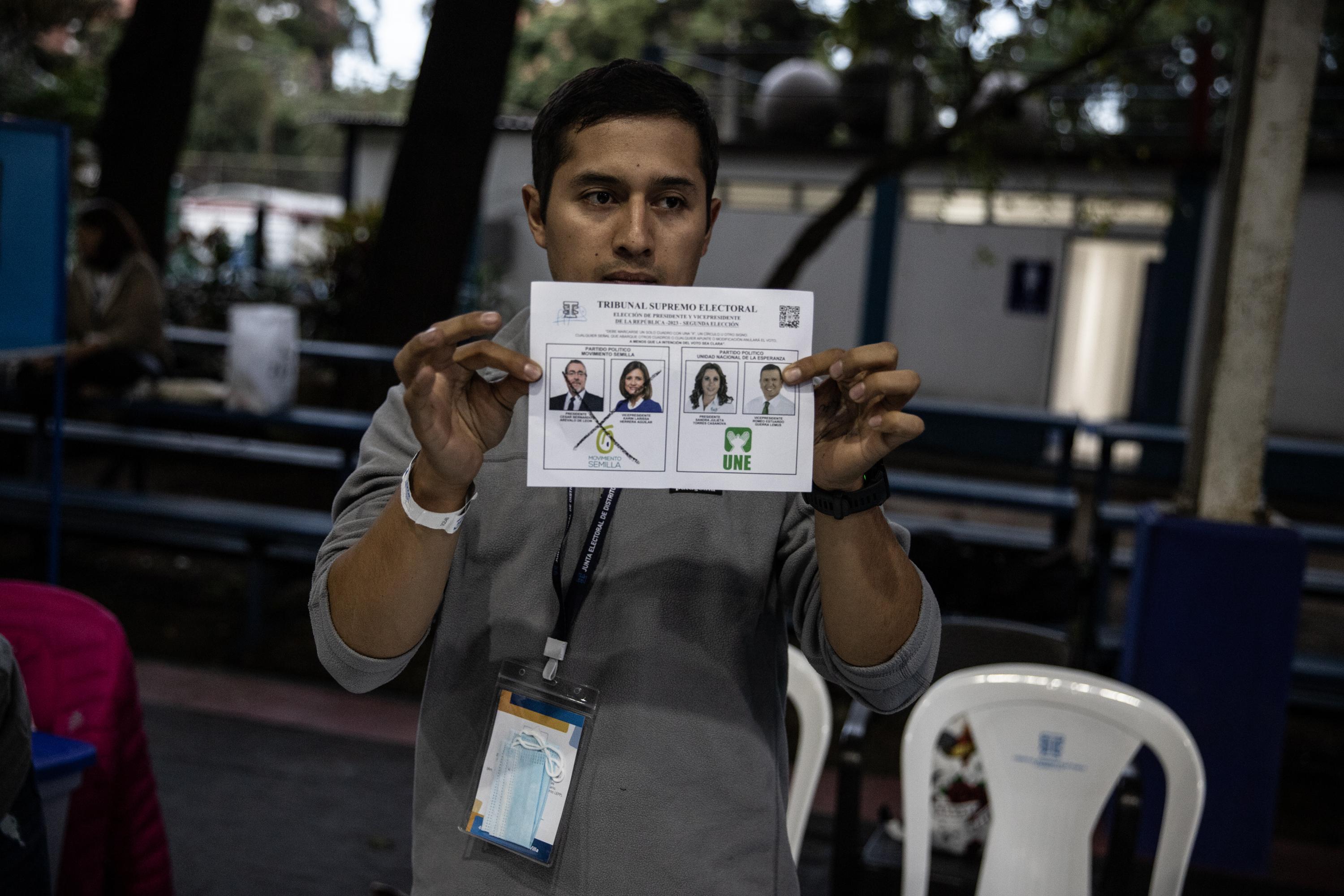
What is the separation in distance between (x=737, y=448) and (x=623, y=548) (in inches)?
7.7

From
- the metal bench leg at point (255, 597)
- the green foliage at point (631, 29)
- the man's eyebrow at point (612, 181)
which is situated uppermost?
the green foliage at point (631, 29)

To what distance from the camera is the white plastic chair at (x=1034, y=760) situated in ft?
8.79

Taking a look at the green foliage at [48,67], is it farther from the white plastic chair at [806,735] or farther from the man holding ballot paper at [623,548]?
the man holding ballot paper at [623,548]

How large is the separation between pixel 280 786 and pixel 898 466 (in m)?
9.17

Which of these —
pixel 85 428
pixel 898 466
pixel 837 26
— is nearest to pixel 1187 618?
pixel 837 26

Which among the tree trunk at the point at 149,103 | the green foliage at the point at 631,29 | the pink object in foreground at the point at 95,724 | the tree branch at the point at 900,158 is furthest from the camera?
the green foliage at the point at 631,29

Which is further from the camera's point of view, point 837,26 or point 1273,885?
point 837,26

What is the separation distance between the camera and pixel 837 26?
6.89 meters

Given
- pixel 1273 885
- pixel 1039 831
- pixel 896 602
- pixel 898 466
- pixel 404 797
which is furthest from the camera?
pixel 898 466

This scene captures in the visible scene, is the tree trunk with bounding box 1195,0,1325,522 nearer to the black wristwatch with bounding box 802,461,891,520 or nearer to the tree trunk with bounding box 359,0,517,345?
the black wristwatch with bounding box 802,461,891,520

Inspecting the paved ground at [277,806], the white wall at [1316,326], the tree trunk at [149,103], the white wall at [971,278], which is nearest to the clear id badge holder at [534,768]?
the paved ground at [277,806]

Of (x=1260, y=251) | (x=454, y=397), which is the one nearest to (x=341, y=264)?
(x=1260, y=251)

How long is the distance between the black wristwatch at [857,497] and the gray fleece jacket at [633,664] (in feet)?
0.43

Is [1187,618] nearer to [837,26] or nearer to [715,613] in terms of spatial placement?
[715,613]
